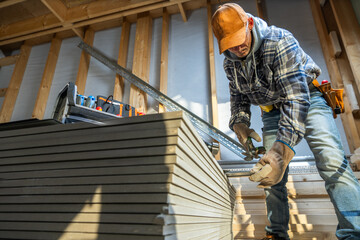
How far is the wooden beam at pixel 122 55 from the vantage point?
3.89 m

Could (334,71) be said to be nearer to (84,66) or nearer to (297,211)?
(297,211)

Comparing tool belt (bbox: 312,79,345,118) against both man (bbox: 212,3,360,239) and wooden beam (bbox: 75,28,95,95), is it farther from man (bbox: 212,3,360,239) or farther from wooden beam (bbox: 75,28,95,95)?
wooden beam (bbox: 75,28,95,95)

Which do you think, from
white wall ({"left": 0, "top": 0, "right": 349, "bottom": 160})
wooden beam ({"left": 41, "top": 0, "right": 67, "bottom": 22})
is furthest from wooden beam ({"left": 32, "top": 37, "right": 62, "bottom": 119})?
wooden beam ({"left": 41, "top": 0, "right": 67, "bottom": 22})

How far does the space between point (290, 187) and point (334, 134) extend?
2.73 ft

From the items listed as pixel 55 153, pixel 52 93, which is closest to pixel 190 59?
pixel 52 93

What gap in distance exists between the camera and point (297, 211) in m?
1.88

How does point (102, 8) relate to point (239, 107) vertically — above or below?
above

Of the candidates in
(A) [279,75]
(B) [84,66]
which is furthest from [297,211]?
(B) [84,66]

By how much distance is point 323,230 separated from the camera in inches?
66.0

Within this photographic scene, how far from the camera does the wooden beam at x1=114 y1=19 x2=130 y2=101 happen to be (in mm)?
3890

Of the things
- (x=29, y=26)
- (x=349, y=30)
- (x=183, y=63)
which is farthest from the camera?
(x=29, y=26)

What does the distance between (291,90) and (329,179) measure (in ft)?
1.70

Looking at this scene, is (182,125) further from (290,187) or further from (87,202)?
(290,187)

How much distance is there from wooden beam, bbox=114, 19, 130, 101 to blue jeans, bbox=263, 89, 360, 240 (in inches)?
109
